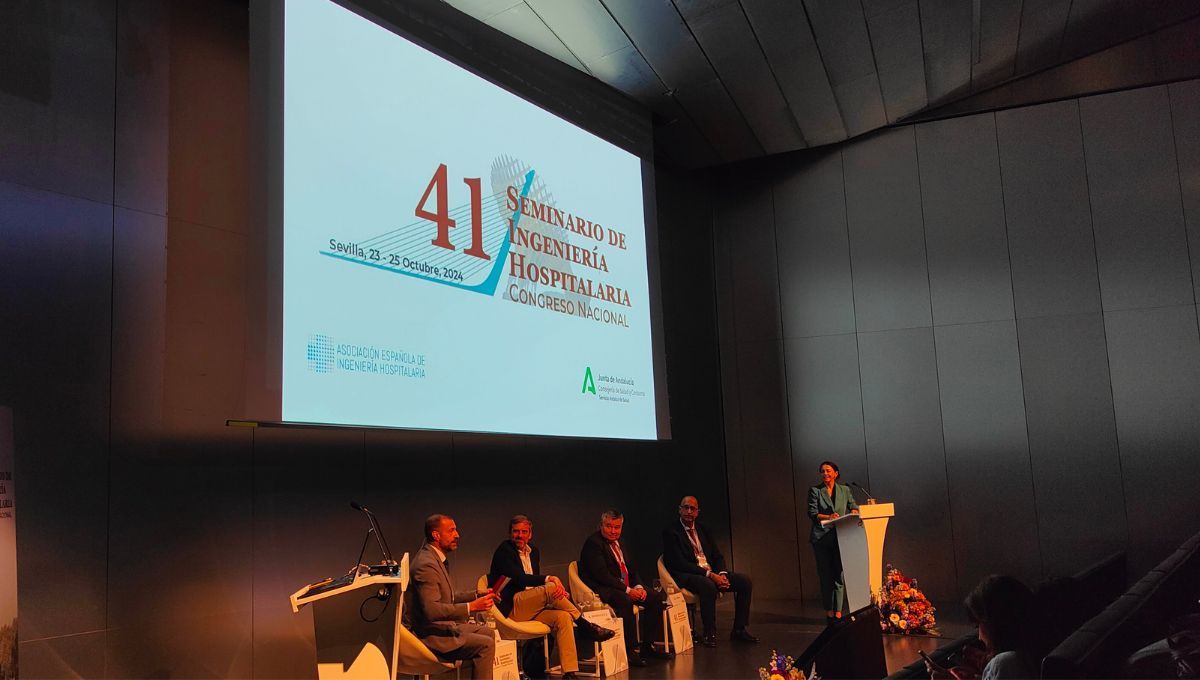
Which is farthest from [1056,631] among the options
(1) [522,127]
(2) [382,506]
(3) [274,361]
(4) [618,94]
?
(4) [618,94]

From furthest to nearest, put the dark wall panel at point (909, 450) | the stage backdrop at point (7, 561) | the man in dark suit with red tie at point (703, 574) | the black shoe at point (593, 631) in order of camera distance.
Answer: the dark wall panel at point (909, 450)
the man in dark suit with red tie at point (703, 574)
the black shoe at point (593, 631)
the stage backdrop at point (7, 561)

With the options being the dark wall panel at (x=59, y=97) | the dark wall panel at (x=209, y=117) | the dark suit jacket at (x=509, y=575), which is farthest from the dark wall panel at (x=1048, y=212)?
the dark wall panel at (x=59, y=97)

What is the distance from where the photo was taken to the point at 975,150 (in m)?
8.65

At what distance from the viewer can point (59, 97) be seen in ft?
13.4

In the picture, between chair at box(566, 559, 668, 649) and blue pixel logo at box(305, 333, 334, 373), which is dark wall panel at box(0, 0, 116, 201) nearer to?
blue pixel logo at box(305, 333, 334, 373)

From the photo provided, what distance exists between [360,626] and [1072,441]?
21.7ft

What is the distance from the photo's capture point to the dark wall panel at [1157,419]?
762cm

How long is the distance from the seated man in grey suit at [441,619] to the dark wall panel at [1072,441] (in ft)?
18.3

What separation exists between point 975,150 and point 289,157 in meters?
6.64

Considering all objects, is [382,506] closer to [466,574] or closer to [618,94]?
[466,574]

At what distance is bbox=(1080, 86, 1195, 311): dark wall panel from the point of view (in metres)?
7.89

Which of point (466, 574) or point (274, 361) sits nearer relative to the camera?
point (274, 361)

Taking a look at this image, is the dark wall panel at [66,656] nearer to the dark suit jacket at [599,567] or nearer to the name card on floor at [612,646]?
the name card on floor at [612,646]

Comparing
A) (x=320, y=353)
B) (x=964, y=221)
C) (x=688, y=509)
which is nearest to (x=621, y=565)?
(x=688, y=509)
